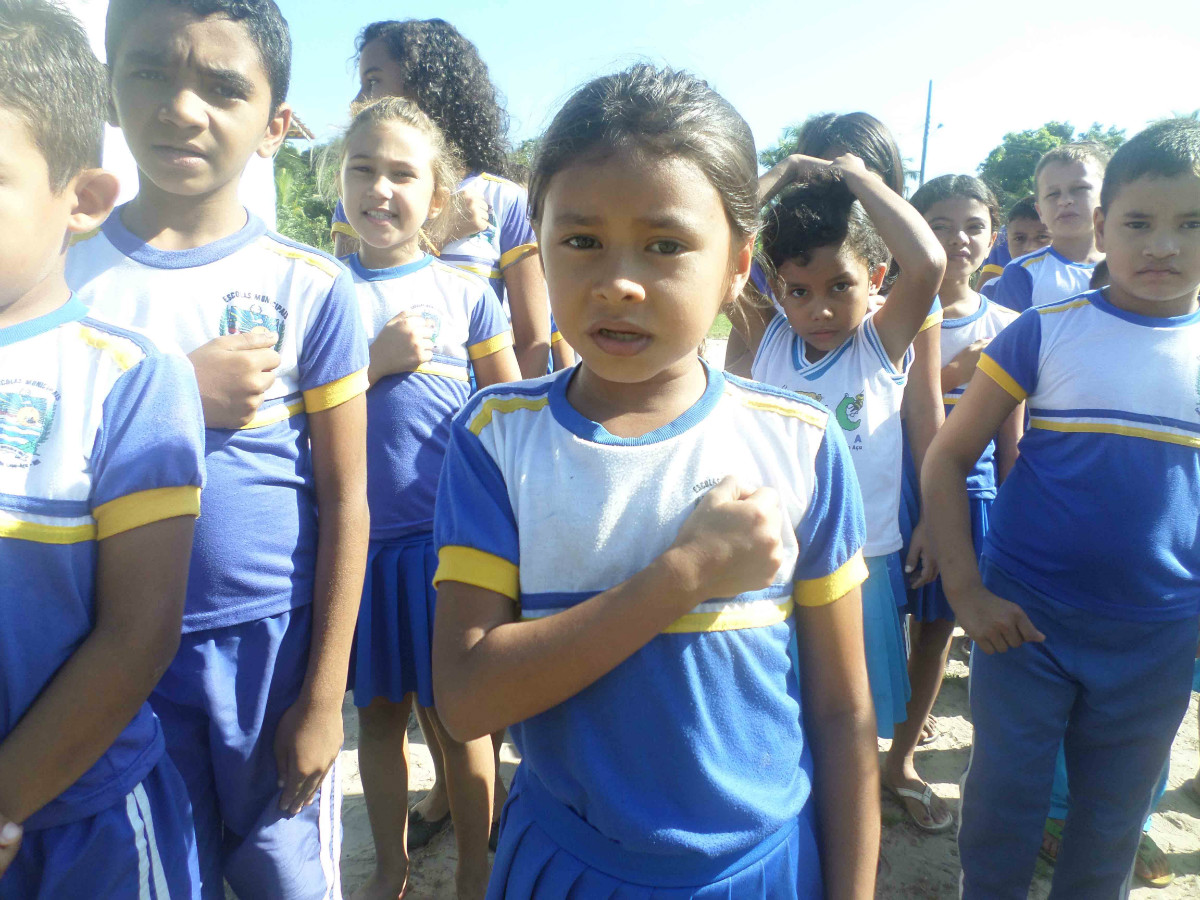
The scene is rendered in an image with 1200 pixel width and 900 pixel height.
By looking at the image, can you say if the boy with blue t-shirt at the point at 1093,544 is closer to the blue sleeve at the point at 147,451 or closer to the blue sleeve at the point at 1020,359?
the blue sleeve at the point at 1020,359

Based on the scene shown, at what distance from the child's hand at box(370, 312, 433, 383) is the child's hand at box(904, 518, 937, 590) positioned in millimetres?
1548

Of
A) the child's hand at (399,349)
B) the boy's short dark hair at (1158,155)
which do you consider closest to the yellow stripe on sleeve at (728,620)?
the child's hand at (399,349)

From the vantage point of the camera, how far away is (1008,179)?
3162 cm

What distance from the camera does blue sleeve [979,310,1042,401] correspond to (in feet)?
6.54

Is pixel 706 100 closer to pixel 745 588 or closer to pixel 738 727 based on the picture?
pixel 745 588

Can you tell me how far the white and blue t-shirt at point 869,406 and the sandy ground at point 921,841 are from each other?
1.08 meters

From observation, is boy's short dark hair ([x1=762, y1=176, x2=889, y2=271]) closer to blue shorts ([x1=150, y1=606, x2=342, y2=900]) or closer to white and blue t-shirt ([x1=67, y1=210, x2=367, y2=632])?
white and blue t-shirt ([x1=67, y1=210, x2=367, y2=632])

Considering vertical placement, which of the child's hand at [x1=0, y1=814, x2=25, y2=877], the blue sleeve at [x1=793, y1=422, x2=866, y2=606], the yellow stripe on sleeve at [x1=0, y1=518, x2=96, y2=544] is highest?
the yellow stripe on sleeve at [x1=0, y1=518, x2=96, y2=544]

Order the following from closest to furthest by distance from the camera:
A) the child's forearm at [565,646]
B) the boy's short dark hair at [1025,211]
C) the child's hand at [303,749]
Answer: the child's forearm at [565,646] < the child's hand at [303,749] < the boy's short dark hair at [1025,211]

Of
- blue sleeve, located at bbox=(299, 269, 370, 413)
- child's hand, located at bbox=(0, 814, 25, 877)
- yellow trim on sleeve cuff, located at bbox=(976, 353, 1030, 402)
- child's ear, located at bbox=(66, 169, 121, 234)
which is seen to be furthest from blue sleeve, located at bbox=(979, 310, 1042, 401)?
child's hand, located at bbox=(0, 814, 25, 877)

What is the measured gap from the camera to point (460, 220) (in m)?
2.71

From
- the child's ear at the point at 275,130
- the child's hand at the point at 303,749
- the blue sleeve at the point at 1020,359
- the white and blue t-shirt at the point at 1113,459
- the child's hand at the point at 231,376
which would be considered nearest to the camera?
the child's hand at the point at 231,376

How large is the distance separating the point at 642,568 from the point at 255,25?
1.30 m

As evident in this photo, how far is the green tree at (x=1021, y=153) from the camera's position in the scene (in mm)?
30641
